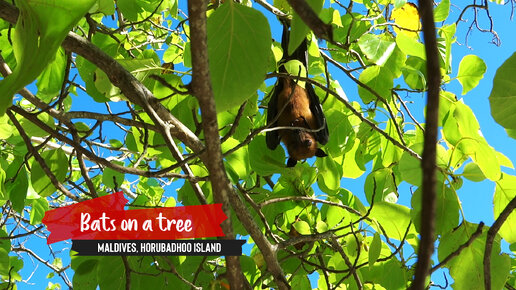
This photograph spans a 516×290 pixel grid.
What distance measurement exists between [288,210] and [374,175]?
43 centimetres

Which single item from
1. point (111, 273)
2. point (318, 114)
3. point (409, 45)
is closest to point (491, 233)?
point (409, 45)

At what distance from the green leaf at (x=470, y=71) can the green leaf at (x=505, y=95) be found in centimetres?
80

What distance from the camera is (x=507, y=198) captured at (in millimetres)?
1504

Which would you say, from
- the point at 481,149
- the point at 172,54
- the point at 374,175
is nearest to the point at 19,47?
the point at 481,149

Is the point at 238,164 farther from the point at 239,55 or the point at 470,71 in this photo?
the point at 239,55

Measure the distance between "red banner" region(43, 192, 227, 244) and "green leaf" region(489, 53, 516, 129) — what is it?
90cm

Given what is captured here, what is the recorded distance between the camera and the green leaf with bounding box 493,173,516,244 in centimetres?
149

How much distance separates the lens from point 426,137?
0.82ft

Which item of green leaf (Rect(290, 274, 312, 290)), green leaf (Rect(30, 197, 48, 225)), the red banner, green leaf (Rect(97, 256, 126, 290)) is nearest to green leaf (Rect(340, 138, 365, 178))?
green leaf (Rect(290, 274, 312, 290))

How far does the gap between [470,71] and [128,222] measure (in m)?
1.32

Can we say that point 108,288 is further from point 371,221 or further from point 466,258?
point 466,258

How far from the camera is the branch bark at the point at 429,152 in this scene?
23 centimetres

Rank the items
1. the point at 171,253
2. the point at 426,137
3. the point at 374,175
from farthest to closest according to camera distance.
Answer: the point at 374,175
the point at 171,253
the point at 426,137

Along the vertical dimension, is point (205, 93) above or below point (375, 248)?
below
